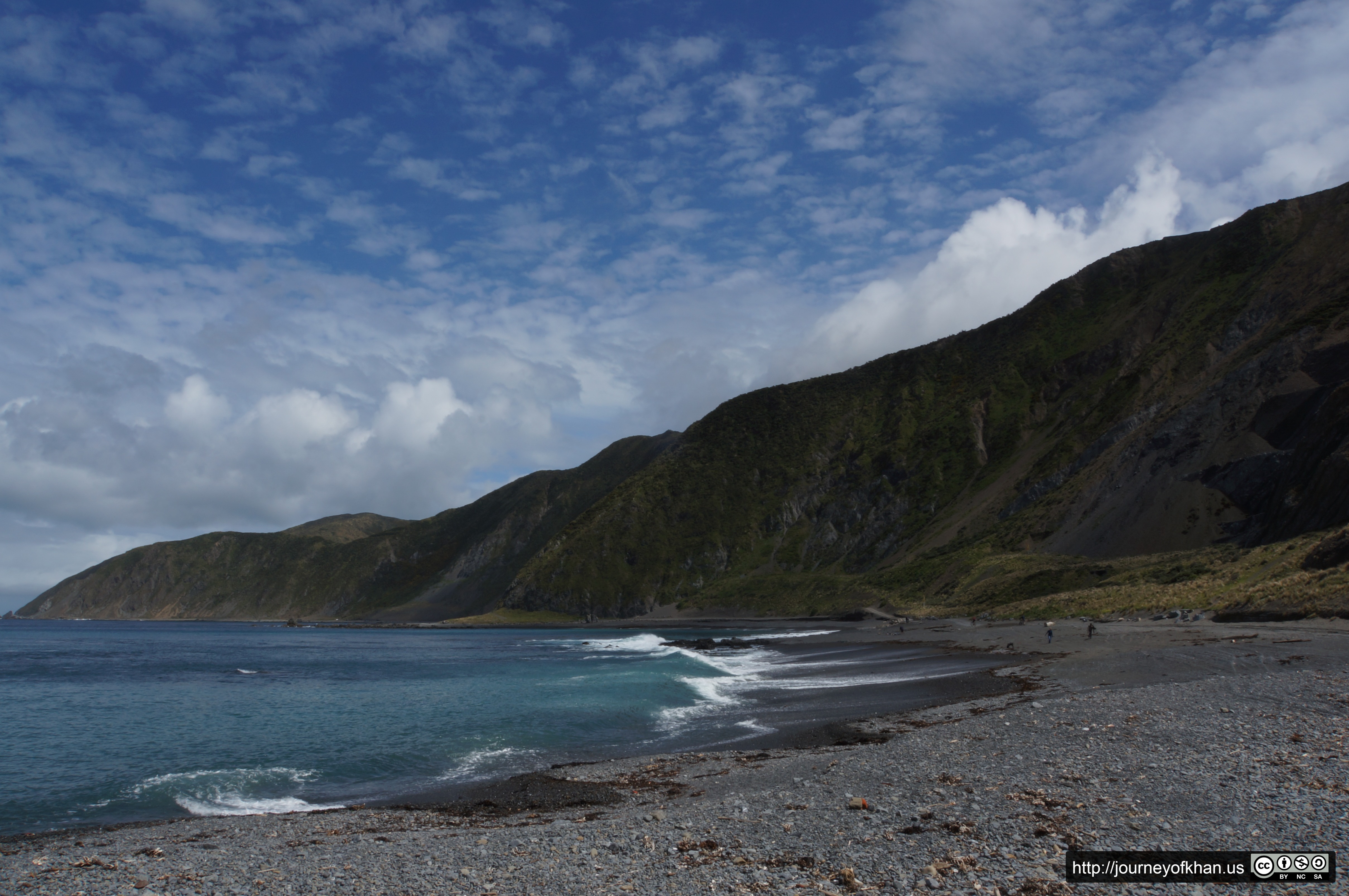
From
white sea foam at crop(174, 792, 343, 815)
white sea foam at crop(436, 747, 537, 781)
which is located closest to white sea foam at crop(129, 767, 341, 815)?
white sea foam at crop(174, 792, 343, 815)

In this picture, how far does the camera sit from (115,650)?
89000 millimetres

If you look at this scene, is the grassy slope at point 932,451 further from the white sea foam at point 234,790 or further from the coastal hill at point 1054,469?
the white sea foam at point 234,790

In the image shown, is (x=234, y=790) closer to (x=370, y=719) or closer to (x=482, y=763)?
(x=482, y=763)

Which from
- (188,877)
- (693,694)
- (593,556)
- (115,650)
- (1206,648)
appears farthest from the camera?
(593,556)

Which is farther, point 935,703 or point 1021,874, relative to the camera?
point 935,703

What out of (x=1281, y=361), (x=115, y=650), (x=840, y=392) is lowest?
(x=115, y=650)

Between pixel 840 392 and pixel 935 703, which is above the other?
pixel 840 392

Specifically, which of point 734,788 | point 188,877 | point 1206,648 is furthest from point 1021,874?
point 1206,648

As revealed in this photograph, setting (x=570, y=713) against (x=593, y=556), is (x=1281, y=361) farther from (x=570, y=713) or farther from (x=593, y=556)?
(x=593, y=556)

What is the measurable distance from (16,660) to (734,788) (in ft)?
287

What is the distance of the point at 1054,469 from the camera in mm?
112250

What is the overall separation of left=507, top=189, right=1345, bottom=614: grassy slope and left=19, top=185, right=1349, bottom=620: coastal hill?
55 cm

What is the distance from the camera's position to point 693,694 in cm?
3509

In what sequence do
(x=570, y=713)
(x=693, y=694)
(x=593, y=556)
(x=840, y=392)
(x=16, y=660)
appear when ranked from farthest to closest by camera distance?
(x=840, y=392) → (x=593, y=556) → (x=16, y=660) → (x=693, y=694) → (x=570, y=713)
